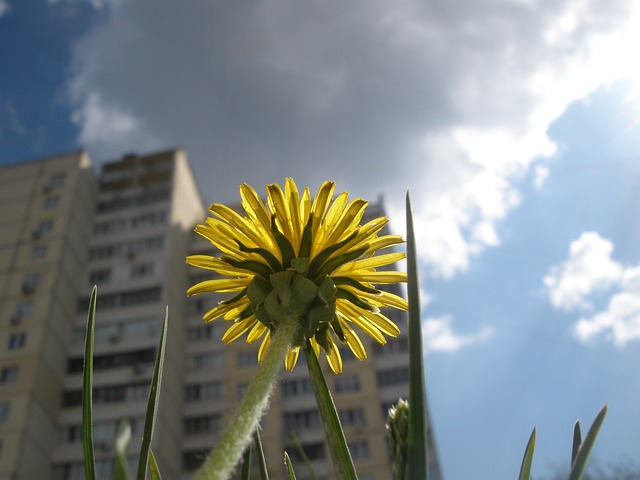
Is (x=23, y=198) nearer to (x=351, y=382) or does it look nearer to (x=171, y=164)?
(x=171, y=164)

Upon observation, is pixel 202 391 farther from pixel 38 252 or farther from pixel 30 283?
pixel 38 252

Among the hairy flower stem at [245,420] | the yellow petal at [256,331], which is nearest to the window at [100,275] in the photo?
the yellow petal at [256,331]

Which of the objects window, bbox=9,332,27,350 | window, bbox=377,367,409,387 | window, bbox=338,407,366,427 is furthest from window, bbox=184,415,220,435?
window, bbox=9,332,27,350

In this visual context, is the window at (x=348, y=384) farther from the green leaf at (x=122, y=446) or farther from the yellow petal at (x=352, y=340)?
the green leaf at (x=122, y=446)

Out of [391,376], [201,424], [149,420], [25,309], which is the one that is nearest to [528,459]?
[149,420]

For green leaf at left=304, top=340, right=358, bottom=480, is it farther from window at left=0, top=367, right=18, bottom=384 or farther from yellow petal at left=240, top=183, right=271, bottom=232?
window at left=0, top=367, right=18, bottom=384

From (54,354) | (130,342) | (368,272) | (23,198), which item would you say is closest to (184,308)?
(130,342)

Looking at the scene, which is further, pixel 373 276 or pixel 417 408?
pixel 373 276
